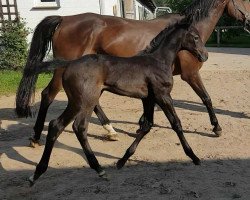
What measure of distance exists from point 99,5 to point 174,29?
792 cm

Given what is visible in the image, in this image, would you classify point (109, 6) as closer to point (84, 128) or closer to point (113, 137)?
point (113, 137)

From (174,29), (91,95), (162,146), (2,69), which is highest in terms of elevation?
(174,29)

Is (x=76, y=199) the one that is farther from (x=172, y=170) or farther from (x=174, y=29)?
(x=174, y=29)

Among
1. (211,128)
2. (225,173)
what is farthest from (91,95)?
(211,128)

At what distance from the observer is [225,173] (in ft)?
14.0

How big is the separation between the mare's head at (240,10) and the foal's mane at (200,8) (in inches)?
17.9

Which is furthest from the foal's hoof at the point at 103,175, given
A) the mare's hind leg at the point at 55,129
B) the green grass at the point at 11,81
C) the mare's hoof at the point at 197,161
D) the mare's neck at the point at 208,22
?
the green grass at the point at 11,81

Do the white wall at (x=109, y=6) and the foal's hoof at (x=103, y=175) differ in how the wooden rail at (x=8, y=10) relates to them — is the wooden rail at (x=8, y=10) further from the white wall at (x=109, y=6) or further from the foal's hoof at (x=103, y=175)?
the foal's hoof at (x=103, y=175)

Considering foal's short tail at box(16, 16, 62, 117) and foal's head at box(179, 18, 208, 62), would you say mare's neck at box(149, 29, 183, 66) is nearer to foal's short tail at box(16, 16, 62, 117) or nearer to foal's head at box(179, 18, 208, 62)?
→ foal's head at box(179, 18, 208, 62)

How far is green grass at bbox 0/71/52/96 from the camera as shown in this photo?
986 centimetres

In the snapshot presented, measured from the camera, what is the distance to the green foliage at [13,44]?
1195 centimetres

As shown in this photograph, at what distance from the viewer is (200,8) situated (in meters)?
5.86

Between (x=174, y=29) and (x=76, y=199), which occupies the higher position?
(x=174, y=29)

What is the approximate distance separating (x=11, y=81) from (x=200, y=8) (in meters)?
6.57
